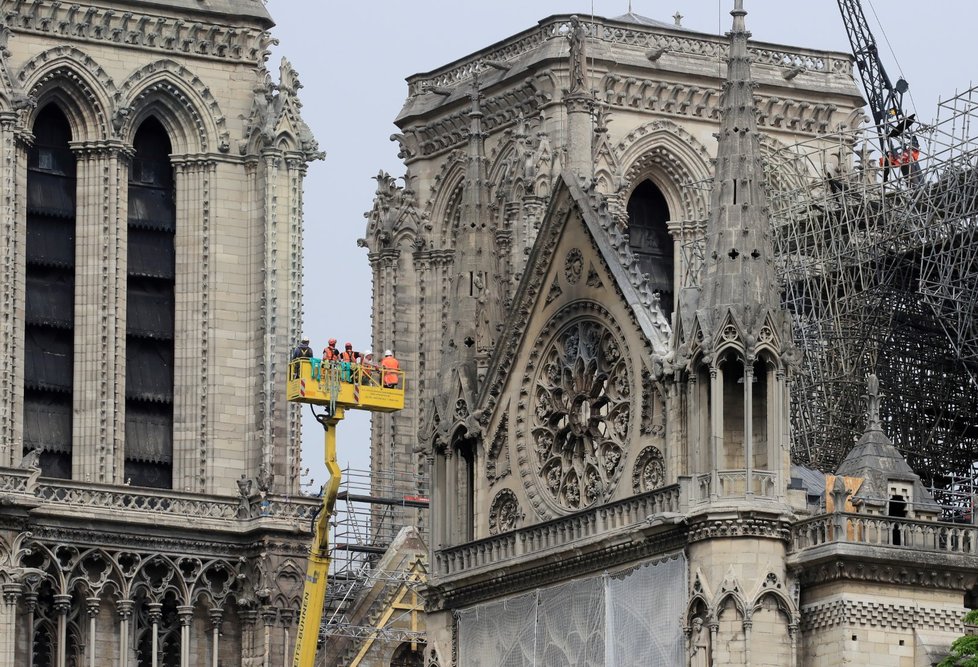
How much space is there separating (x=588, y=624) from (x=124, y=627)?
64.0 feet

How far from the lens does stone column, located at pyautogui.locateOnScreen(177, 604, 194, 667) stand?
323 feet

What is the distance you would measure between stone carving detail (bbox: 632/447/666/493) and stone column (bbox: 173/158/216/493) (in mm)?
21775

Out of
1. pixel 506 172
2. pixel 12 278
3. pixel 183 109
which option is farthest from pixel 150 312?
pixel 506 172

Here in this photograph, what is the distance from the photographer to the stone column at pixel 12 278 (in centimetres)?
9781

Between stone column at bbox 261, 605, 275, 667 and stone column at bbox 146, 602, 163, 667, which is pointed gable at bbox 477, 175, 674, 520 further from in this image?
stone column at bbox 146, 602, 163, 667

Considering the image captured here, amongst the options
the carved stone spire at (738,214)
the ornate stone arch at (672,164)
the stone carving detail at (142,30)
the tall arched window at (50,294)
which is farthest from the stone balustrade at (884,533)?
the ornate stone arch at (672,164)

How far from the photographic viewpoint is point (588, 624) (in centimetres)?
8106

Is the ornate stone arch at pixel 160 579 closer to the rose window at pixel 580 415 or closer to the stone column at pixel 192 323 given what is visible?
the stone column at pixel 192 323

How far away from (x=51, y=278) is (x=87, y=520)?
698cm

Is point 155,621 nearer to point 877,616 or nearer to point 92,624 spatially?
point 92,624

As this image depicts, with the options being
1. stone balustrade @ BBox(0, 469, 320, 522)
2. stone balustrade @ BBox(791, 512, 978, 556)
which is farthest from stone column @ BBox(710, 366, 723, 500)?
Result: stone balustrade @ BBox(0, 469, 320, 522)

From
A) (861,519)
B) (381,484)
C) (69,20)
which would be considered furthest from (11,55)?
(861,519)

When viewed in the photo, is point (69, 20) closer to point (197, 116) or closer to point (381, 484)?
point (197, 116)

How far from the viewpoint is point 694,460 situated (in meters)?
77.8
